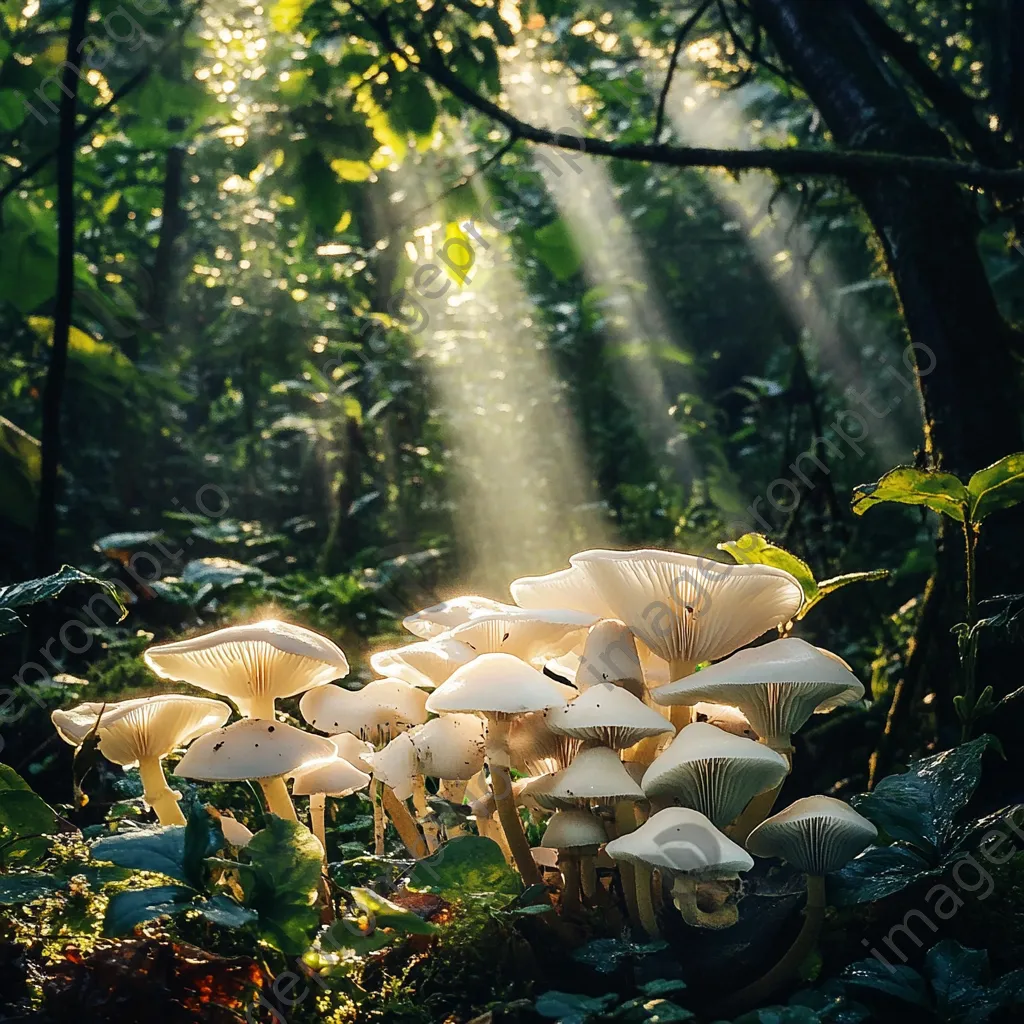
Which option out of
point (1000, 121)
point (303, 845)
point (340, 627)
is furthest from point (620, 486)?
point (303, 845)

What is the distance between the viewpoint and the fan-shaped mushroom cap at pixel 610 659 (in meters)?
1.60

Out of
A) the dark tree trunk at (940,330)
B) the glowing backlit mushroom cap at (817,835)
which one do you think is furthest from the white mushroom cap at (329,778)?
the dark tree trunk at (940,330)

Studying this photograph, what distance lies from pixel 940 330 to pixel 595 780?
6.10ft

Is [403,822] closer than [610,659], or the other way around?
[610,659]

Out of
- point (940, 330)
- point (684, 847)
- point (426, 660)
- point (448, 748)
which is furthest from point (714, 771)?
point (940, 330)

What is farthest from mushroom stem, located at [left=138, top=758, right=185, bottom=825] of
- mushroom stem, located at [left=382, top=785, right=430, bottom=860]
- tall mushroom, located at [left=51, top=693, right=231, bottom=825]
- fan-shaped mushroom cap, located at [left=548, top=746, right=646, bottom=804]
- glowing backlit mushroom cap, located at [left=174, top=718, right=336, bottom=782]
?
fan-shaped mushroom cap, located at [left=548, top=746, right=646, bottom=804]

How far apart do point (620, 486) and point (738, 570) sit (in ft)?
14.9

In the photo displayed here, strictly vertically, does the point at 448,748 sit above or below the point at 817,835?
above

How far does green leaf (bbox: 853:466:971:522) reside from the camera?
1.68 m

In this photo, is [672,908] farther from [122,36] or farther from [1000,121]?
[122,36]

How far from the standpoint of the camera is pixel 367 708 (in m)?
1.72

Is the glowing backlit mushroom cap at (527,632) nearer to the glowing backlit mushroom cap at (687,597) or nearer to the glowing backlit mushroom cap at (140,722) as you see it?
→ the glowing backlit mushroom cap at (687,597)

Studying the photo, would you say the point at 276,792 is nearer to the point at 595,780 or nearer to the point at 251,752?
the point at 251,752

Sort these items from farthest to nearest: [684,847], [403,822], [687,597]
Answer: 1. [403,822]
2. [687,597]
3. [684,847]
